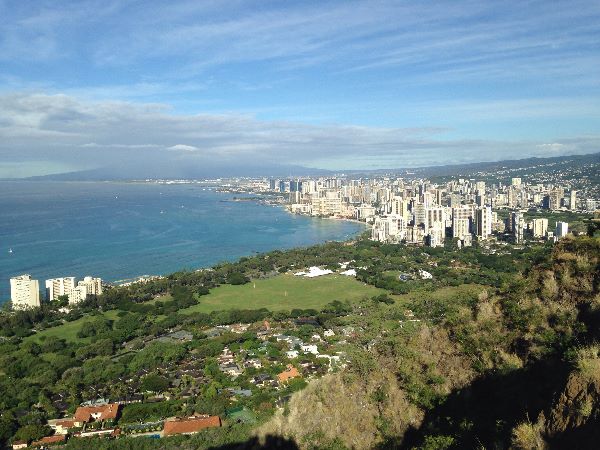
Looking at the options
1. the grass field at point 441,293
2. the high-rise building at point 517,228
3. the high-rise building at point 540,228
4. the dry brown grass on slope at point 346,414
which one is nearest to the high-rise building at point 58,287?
the grass field at point 441,293

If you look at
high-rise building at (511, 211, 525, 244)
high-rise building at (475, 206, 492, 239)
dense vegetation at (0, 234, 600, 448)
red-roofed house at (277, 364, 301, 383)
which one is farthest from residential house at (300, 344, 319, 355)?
high-rise building at (475, 206, 492, 239)

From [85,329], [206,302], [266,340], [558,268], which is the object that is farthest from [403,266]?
[558,268]

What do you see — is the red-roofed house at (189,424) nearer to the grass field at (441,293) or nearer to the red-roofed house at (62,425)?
the red-roofed house at (62,425)

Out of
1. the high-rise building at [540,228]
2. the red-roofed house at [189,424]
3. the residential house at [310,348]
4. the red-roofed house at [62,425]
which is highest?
the high-rise building at [540,228]

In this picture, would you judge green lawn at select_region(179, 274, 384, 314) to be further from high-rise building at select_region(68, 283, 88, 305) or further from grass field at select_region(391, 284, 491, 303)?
high-rise building at select_region(68, 283, 88, 305)

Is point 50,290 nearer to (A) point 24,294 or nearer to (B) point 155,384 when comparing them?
(A) point 24,294
